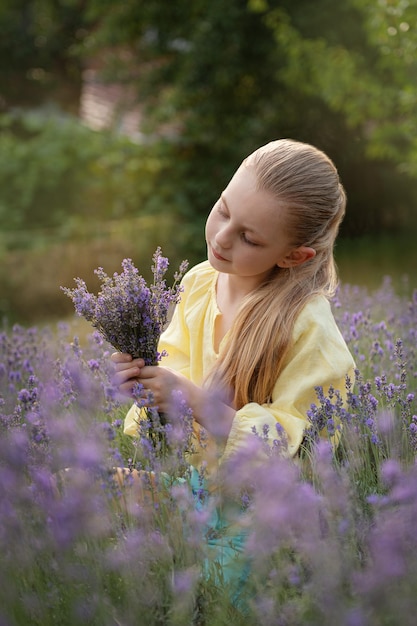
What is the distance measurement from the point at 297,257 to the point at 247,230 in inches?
7.9

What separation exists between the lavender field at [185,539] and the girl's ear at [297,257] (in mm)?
467

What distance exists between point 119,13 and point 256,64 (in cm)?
187

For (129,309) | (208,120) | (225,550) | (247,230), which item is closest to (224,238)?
(247,230)

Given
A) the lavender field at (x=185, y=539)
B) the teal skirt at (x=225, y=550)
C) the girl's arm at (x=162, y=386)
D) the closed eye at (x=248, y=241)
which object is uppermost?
the closed eye at (x=248, y=241)

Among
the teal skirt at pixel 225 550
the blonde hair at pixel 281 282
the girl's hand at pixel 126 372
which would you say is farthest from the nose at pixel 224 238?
the teal skirt at pixel 225 550

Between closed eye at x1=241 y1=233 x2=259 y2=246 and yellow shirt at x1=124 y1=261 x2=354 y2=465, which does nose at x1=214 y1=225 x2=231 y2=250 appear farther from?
yellow shirt at x1=124 y1=261 x2=354 y2=465

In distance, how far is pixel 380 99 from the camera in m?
8.77

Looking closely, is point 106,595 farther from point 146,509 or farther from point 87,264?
point 87,264

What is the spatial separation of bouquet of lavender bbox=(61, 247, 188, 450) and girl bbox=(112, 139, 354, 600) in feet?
0.18

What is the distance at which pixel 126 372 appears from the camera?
7.46ft

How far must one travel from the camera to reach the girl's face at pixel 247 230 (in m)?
2.33

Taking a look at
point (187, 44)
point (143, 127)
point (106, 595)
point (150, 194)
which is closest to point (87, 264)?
point (150, 194)

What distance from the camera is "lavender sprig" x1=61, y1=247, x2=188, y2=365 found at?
87.5 inches

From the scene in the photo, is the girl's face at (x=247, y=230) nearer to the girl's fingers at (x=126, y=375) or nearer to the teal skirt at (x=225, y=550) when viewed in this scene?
the girl's fingers at (x=126, y=375)
